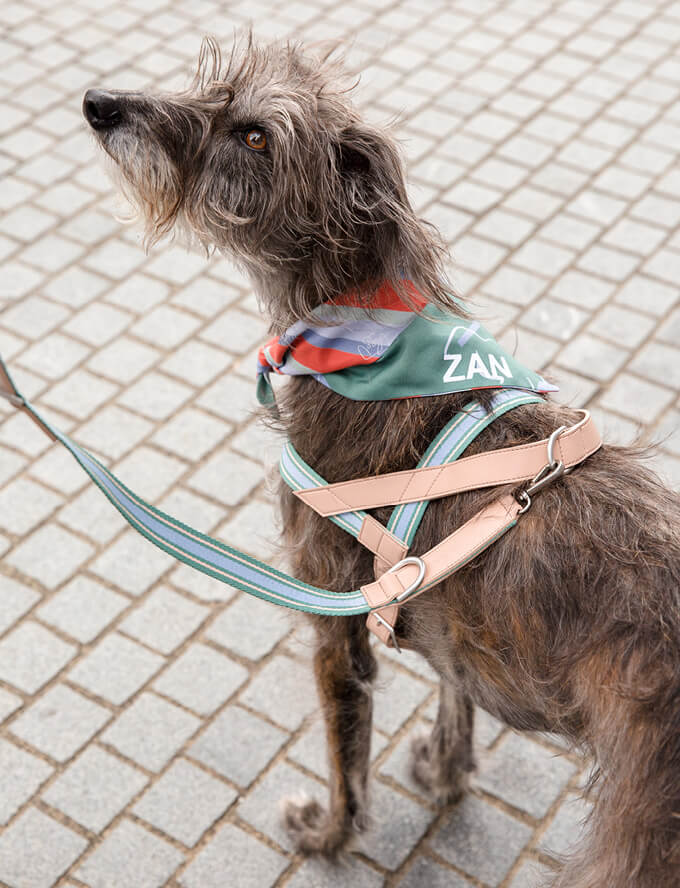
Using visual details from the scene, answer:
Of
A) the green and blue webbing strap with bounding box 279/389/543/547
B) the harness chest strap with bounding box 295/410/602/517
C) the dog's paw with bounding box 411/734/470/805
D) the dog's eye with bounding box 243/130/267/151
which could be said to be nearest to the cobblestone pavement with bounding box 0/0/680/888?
the dog's paw with bounding box 411/734/470/805

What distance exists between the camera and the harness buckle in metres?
2.49

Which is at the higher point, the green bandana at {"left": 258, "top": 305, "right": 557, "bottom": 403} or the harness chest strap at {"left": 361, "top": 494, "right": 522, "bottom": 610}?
the green bandana at {"left": 258, "top": 305, "right": 557, "bottom": 403}

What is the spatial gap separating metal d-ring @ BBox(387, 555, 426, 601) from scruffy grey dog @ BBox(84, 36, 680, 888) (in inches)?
3.8

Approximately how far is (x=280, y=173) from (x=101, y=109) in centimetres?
53

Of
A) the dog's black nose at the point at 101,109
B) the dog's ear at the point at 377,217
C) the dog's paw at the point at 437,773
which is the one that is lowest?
the dog's paw at the point at 437,773

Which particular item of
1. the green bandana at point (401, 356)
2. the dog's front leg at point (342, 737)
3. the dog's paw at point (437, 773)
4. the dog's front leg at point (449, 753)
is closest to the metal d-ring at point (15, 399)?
the green bandana at point (401, 356)

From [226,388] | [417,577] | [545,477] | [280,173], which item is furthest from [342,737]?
[226,388]

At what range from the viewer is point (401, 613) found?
9.29ft

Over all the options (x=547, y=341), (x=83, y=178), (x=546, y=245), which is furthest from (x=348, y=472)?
(x=83, y=178)

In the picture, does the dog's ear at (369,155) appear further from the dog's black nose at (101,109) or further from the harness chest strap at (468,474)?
the harness chest strap at (468,474)

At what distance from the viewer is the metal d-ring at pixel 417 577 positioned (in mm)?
2520

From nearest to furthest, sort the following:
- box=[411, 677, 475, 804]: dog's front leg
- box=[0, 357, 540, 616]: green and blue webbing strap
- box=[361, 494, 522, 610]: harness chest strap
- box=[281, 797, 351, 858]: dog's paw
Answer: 1. box=[361, 494, 522, 610]: harness chest strap
2. box=[0, 357, 540, 616]: green and blue webbing strap
3. box=[281, 797, 351, 858]: dog's paw
4. box=[411, 677, 475, 804]: dog's front leg

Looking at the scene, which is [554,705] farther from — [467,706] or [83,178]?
[83,178]

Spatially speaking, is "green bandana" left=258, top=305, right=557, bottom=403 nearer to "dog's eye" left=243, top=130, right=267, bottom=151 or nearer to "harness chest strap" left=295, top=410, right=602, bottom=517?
"harness chest strap" left=295, top=410, right=602, bottom=517
